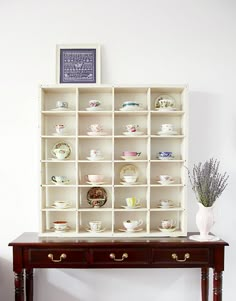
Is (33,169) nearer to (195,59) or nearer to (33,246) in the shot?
(33,246)

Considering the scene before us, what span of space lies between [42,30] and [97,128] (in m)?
0.92

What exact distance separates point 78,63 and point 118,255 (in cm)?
145

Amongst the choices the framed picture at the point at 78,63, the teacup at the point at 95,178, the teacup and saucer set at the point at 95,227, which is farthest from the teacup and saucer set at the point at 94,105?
the teacup and saucer set at the point at 95,227

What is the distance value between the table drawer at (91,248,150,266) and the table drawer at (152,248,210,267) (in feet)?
0.24

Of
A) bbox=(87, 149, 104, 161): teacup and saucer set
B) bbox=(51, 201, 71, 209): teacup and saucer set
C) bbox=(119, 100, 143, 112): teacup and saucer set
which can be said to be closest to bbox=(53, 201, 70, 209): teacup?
bbox=(51, 201, 71, 209): teacup and saucer set

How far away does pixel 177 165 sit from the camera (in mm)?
2275

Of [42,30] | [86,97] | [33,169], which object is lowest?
[33,169]

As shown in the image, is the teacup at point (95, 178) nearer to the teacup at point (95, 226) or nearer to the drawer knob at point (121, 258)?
the teacup at point (95, 226)

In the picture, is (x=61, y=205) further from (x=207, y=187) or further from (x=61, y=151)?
(x=207, y=187)

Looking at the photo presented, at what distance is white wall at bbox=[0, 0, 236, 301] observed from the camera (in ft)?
7.54

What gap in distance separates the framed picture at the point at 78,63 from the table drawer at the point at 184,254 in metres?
1.36

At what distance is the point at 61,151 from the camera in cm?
214

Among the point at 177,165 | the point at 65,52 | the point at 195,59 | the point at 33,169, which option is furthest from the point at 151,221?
the point at 65,52

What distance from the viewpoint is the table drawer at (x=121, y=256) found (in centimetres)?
191
